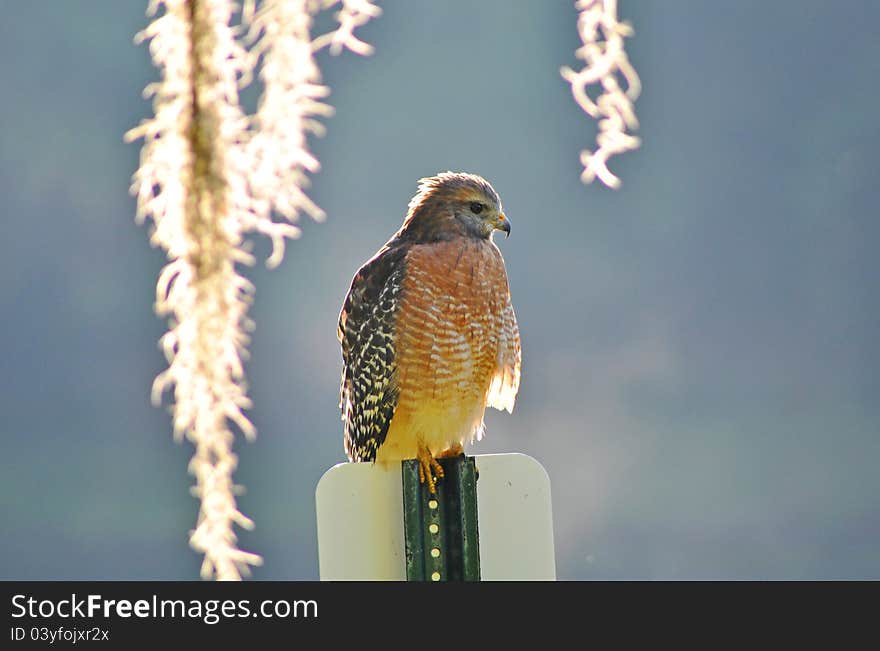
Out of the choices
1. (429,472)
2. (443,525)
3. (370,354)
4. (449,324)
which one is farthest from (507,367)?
(443,525)

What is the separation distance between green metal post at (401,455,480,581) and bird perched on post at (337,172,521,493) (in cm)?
178

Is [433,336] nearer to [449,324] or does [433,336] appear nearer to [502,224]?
[449,324]

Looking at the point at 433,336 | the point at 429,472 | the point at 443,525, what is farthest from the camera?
the point at 433,336

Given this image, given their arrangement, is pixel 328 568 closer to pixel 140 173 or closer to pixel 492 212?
pixel 140 173

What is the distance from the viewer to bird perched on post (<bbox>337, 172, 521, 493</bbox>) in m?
5.72

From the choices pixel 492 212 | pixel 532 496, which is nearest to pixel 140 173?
pixel 532 496

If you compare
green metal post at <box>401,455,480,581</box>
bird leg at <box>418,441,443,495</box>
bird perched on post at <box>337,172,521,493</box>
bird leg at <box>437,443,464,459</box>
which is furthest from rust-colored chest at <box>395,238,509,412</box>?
green metal post at <box>401,455,480,581</box>

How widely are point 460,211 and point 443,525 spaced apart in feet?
9.10

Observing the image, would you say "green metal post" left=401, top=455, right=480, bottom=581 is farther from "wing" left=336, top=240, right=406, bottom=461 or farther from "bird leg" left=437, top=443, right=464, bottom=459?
"bird leg" left=437, top=443, right=464, bottom=459

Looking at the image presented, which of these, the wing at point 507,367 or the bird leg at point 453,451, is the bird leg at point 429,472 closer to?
the bird leg at point 453,451

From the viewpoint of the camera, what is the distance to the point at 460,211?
6.14 metres

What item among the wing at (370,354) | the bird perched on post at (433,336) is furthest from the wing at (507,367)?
the wing at (370,354)

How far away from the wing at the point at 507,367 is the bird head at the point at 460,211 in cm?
43

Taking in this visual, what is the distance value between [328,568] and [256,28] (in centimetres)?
170
